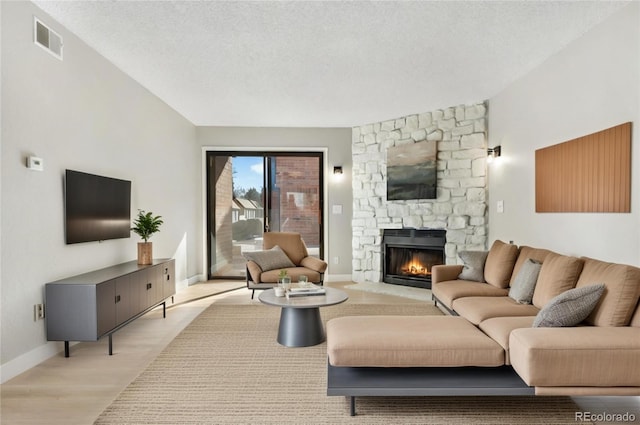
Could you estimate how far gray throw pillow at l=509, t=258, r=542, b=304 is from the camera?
3.18m

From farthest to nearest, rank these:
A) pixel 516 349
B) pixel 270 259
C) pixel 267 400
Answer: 1. pixel 270 259
2. pixel 267 400
3. pixel 516 349

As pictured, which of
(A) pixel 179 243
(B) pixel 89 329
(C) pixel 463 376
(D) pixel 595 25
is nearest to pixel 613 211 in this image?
(D) pixel 595 25

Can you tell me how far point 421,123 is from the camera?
19.0ft

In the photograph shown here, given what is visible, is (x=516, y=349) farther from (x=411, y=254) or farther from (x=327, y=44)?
(x=411, y=254)

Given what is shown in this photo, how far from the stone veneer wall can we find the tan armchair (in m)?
1.37

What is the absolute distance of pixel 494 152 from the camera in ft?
16.1

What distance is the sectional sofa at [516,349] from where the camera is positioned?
200 centimetres

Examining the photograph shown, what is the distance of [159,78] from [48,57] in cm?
131

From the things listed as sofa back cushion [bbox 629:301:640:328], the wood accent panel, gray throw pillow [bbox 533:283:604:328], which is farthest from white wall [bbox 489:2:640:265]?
gray throw pillow [bbox 533:283:604:328]

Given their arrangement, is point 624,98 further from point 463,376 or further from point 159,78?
point 159,78

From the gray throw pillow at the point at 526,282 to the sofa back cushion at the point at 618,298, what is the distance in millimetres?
700

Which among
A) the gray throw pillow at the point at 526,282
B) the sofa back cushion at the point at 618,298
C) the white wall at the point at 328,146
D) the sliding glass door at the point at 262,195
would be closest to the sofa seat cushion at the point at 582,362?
the sofa back cushion at the point at 618,298

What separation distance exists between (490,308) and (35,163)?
3.60m

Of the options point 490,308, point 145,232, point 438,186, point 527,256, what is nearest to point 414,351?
point 490,308
